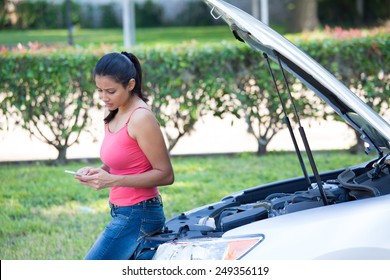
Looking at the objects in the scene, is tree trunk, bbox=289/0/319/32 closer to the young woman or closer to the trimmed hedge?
the trimmed hedge

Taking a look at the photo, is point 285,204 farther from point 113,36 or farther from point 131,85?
point 113,36

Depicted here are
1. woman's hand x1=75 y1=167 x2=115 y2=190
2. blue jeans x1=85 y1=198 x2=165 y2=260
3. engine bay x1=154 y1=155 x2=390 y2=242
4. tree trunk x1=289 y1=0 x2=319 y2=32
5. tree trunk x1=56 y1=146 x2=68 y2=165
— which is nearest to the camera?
engine bay x1=154 y1=155 x2=390 y2=242

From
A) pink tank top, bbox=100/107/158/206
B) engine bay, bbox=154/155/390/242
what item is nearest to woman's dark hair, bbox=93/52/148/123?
pink tank top, bbox=100/107/158/206

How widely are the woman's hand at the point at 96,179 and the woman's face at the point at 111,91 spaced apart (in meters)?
0.35

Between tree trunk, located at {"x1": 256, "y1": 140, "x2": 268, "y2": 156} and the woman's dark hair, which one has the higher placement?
the woman's dark hair

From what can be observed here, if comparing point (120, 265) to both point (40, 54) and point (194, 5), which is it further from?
point (194, 5)

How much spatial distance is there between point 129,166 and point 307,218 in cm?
108

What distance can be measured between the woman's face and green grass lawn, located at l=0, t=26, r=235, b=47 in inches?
916

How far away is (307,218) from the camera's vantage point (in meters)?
3.23

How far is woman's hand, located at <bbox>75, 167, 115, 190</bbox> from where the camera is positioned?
3.79 m

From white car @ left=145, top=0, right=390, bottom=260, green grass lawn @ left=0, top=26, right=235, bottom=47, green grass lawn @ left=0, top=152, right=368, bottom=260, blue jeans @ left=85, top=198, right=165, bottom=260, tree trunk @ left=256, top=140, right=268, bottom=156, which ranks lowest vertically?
green grass lawn @ left=0, top=152, right=368, bottom=260

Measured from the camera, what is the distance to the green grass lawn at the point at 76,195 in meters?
6.17

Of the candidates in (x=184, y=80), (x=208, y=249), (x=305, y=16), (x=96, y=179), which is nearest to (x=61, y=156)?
(x=184, y=80)

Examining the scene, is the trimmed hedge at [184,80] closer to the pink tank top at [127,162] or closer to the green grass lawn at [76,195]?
the green grass lawn at [76,195]
